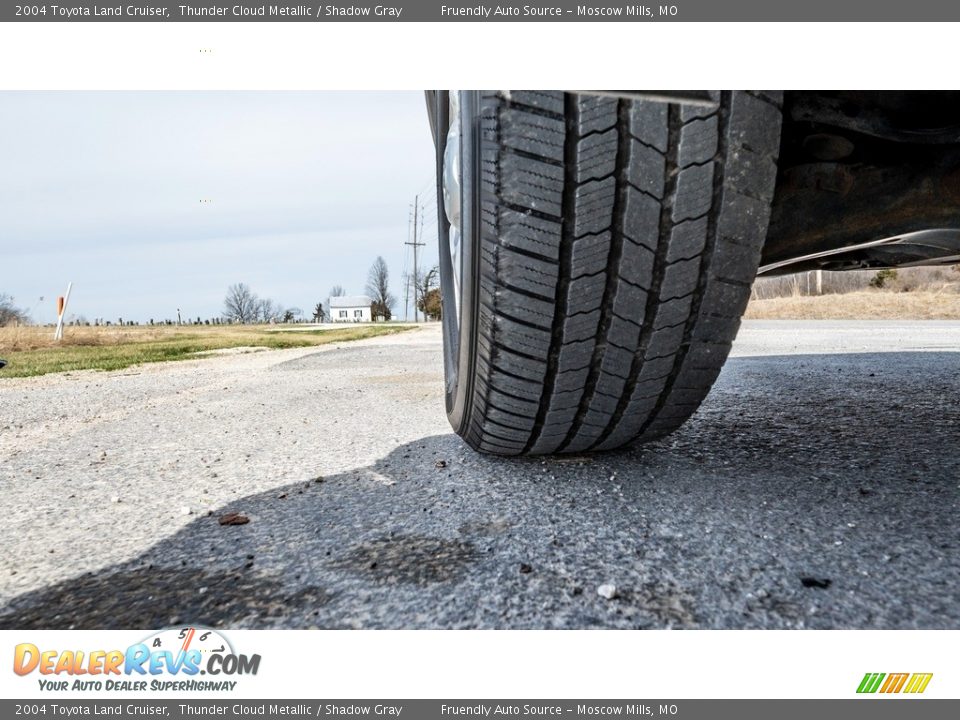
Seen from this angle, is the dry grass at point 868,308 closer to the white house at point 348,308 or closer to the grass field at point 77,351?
the grass field at point 77,351

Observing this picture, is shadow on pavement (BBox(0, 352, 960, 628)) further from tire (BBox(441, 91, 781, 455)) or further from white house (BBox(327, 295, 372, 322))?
white house (BBox(327, 295, 372, 322))

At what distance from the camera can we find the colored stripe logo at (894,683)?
727 millimetres

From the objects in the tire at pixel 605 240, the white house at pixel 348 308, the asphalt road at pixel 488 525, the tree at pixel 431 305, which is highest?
the tire at pixel 605 240

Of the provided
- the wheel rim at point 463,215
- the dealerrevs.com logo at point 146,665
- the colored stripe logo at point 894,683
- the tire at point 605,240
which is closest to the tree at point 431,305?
the wheel rim at point 463,215

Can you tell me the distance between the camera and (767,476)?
1395mm

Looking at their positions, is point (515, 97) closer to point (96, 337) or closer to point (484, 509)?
point (484, 509)

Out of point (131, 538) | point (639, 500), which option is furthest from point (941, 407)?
point (131, 538)

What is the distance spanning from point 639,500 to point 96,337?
38.3 ft

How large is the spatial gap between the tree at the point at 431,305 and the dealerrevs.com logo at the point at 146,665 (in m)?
30.8

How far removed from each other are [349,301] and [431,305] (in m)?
34.5

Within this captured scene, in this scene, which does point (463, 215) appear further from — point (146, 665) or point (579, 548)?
point (146, 665)

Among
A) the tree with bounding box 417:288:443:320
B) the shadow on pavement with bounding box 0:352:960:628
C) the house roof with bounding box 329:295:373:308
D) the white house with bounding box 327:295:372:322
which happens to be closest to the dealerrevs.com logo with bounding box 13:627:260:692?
the shadow on pavement with bounding box 0:352:960:628

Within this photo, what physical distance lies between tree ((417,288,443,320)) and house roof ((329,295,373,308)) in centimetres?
2903

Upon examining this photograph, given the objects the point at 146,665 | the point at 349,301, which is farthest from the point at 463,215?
the point at 349,301
